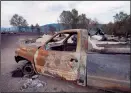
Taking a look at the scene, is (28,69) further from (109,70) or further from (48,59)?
(109,70)

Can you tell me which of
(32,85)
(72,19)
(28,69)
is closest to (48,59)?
(32,85)

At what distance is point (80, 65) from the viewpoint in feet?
12.5

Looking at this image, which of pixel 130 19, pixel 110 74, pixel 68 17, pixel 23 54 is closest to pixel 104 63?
pixel 110 74

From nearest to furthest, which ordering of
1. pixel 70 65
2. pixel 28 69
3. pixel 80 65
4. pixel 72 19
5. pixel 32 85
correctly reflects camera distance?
pixel 80 65, pixel 70 65, pixel 32 85, pixel 28 69, pixel 72 19

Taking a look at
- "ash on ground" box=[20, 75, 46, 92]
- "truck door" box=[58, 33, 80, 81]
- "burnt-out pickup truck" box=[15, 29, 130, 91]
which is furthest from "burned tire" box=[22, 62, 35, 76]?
"truck door" box=[58, 33, 80, 81]

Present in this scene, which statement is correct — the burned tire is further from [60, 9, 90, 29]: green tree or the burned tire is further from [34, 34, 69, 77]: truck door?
[60, 9, 90, 29]: green tree

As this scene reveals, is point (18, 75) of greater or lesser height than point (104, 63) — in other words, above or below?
below

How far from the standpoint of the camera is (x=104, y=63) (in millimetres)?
3404

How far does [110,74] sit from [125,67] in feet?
1.14

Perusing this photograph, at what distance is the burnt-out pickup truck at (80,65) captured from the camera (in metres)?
3.30

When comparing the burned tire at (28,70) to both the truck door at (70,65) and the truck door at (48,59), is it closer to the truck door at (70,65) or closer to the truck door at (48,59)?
the truck door at (48,59)

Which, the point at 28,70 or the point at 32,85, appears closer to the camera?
the point at 32,85

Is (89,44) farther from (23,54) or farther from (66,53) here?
(23,54)

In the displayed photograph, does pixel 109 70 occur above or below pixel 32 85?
above
